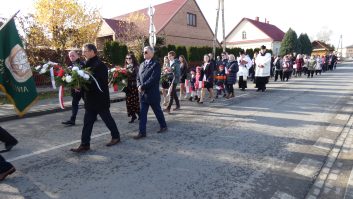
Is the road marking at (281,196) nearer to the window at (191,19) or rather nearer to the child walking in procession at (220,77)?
the child walking in procession at (220,77)

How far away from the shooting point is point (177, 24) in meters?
37.7

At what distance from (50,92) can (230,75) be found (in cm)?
930

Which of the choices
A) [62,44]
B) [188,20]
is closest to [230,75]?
[62,44]

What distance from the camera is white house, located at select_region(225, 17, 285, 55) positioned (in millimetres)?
61344

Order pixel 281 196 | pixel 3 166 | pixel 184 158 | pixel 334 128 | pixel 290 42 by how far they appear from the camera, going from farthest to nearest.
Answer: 1. pixel 290 42
2. pixel 334 128
3. pixel 184 158
4. pixel 3 166
5. pixel 281 196

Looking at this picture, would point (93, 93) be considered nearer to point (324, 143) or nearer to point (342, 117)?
point (324, 143)

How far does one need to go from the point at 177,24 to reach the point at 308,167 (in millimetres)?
34367

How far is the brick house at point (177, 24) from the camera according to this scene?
119ft

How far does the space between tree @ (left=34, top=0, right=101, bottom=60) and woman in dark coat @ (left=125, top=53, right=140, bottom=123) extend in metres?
15.4

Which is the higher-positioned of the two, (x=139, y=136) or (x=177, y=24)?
(x=177, y=24)

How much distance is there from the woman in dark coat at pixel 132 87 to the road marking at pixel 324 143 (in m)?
4.39

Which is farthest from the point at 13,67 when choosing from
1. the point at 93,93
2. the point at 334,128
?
the point at 334,128

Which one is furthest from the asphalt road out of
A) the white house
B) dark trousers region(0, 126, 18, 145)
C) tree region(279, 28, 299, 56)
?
the white house

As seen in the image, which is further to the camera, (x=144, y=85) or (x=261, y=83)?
(x=261, y=83)
